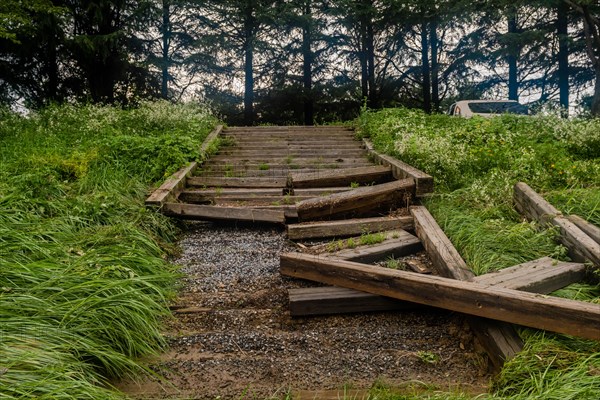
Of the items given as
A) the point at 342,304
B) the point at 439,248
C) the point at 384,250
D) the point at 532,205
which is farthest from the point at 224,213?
the point at 532,205

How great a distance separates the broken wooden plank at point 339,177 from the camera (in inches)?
277

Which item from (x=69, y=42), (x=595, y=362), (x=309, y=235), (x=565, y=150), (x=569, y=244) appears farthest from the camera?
(x=69, y=42)

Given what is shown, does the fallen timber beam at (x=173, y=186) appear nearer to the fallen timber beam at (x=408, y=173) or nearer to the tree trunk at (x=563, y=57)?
the fallen timber beam at (x=408, y=173)

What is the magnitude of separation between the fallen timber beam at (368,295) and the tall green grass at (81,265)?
1.10 m

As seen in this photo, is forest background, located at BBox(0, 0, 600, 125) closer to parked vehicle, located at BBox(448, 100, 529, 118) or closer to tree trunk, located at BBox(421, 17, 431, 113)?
tree trunk, located at BBox(421, 17, 431, 113)

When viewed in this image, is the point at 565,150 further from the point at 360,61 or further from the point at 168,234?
the point at 360,61

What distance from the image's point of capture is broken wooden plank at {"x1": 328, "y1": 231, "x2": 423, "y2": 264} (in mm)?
4485

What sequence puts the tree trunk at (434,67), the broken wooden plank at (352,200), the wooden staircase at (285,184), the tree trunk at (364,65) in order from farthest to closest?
the tree trunk at (364,65) < the tree trunk at (434,67) < the wooden staircase at (285,184) < the broken wooden plank at (352,200)

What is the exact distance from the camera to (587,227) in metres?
4.08

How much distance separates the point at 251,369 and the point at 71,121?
10.2 metres

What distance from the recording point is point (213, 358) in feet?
10.1

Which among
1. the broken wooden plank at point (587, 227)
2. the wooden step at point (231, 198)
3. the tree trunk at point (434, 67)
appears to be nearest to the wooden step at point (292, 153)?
the wooden step at point (231, 198)

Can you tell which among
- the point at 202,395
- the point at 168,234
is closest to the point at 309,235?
the point at 168,234

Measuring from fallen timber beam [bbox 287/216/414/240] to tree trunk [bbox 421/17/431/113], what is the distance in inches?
724
